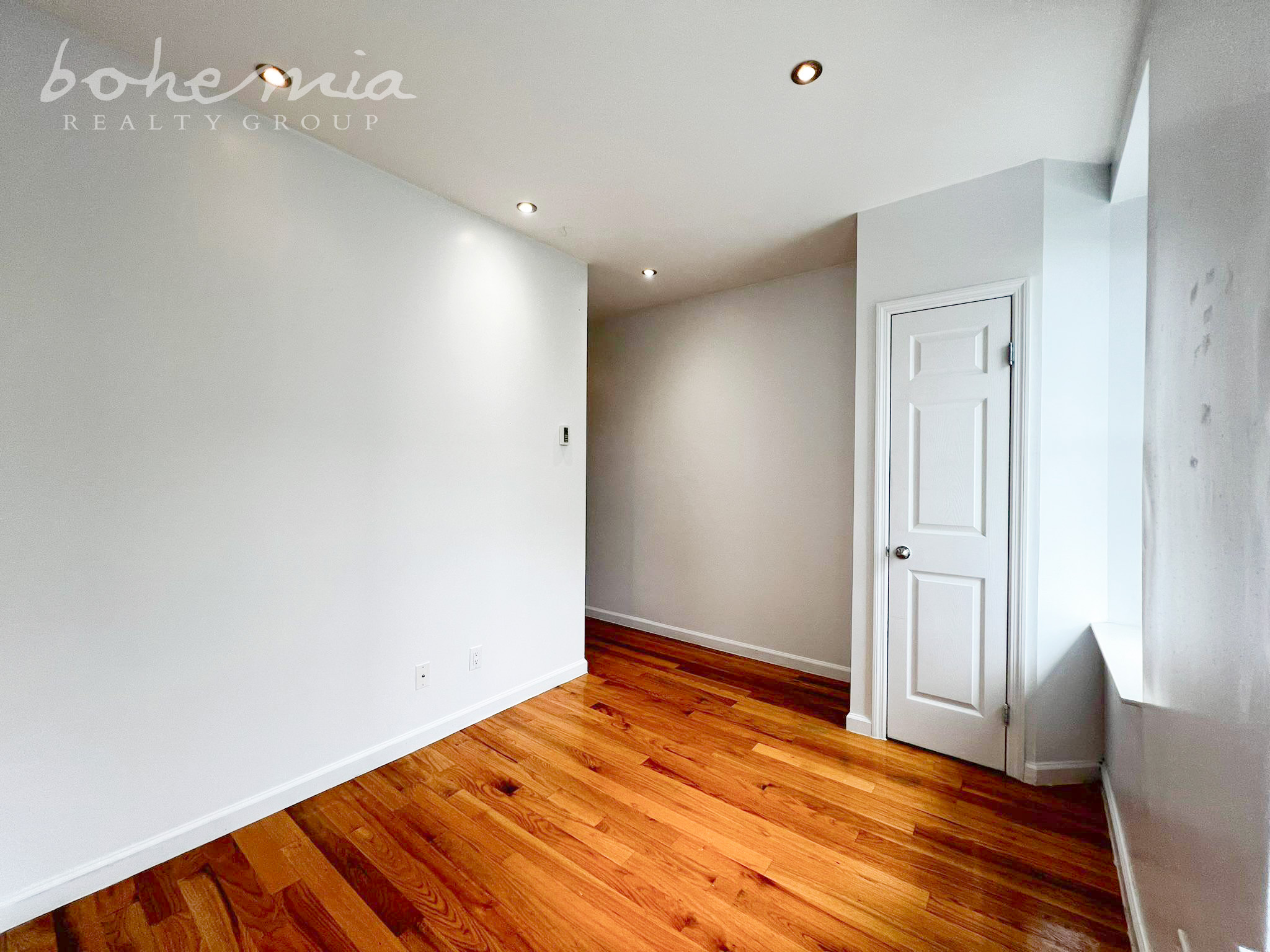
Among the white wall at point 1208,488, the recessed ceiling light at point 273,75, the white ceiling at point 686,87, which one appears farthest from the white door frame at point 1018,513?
the recessed ceiling light at point 273,75

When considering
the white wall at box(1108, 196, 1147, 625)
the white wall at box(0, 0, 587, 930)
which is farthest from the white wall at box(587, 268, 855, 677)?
the white wall at box(0, 0, 587, 930)

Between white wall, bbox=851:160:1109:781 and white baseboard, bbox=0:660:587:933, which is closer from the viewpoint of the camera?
white baseboard, bbox=0:660:587:933

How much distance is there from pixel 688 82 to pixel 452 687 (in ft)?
9.22

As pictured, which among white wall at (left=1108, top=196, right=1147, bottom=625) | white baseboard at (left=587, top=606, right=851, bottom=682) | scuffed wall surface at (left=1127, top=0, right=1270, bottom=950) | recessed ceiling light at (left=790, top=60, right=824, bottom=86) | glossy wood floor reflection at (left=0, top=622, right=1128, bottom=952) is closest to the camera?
scuffed wall surface at (left=1127, top=0, right=1270, bottom=950)

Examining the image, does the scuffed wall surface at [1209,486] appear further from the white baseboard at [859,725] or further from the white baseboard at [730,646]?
the white baseboard at [730,646]

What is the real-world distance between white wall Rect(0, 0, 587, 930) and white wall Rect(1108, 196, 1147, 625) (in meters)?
2.82

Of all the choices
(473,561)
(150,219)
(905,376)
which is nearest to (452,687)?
(473,561)

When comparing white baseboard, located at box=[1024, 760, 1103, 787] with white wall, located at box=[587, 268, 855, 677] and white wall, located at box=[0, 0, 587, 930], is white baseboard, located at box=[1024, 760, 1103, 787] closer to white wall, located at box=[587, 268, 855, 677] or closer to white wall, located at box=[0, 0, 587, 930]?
white wall, located at box=[587, 268, 855, 677]

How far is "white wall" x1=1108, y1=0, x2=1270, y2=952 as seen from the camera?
2.48ft

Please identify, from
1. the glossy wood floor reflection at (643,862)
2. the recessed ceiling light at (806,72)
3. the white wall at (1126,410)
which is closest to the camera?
the glossy wood floor reflection at (643,862)

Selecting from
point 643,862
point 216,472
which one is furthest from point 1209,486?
point 216,472

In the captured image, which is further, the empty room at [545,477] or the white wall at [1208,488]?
the empty room at [545,477]

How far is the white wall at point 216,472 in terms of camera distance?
1591mm

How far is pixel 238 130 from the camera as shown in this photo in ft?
6.49
